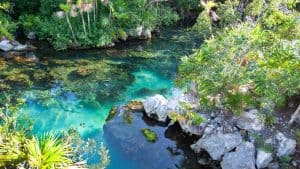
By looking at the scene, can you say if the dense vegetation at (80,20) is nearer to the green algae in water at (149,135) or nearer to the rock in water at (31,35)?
the rock in water at (31,35)

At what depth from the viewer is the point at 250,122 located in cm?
1705

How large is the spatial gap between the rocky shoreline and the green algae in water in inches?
40.0

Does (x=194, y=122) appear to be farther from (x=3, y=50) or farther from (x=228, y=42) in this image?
(x=3, y=50)

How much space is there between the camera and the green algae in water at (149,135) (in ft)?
59.1

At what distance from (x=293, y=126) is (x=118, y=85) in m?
11.5

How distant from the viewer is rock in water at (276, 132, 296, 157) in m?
15.8

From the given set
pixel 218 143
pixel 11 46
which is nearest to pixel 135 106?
pixel 218 143

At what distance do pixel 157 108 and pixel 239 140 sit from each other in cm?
483

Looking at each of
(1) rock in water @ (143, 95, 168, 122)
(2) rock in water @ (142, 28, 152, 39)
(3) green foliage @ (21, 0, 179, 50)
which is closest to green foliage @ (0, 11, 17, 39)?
(3) green foliage @ (21, 0, 179, 50)

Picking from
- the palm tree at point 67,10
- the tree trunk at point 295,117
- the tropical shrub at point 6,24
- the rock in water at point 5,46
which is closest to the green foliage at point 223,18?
the palm tree at point 67,10

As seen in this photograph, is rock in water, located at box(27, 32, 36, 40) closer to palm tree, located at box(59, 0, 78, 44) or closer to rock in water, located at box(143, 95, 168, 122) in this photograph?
palm tree, located at box(59, 0, 78, 44)

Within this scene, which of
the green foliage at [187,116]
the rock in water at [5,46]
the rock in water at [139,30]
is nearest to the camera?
the green foliage at [187,116]

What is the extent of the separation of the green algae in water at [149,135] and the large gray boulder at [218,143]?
91.2 inches

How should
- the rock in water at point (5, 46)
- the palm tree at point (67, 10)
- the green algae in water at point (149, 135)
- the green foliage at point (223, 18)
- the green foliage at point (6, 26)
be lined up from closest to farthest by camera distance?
the green algae in water at point (149, 135) < the palm tree at point (67, 10) < the green foliage at point (223, 18) < the rock in water at point (5, 46) < the green foliage at point (6, 26)
